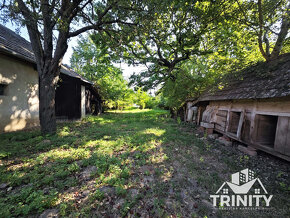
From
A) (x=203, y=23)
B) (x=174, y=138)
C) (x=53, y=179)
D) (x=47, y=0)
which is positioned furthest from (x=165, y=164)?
(x=47, y=0)

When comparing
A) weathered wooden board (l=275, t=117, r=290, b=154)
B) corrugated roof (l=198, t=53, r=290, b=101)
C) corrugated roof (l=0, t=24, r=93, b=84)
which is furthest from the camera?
corrugated roof (l=0, t=24, r=93, b=84)

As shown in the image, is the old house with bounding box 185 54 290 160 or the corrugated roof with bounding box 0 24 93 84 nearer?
the old house with bounding box 185 54 290 160

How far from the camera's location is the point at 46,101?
4988 millimetres

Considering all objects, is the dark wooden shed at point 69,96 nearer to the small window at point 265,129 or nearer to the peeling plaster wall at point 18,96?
the peeling plaster wall at point 18,96

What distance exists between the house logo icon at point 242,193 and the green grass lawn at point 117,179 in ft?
0.47

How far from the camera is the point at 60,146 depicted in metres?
4.21

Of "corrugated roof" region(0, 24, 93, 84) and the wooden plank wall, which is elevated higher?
"corrugated roof" region(0, 24, 93, 84)

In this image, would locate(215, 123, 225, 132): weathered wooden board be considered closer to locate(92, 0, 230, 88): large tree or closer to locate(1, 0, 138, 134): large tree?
locate(92, 0, 230, 88): large tree

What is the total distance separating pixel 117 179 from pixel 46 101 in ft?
16.4

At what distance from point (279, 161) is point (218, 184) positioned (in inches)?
118

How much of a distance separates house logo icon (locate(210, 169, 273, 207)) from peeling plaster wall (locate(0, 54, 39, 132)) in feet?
29.9

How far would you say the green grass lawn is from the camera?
195cm

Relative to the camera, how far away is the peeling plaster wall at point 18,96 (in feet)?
17.5

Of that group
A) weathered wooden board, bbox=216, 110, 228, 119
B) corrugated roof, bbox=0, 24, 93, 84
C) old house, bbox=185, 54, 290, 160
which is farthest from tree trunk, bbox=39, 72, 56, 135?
weathered wooden board, bbox=216, 110, 228, 119
